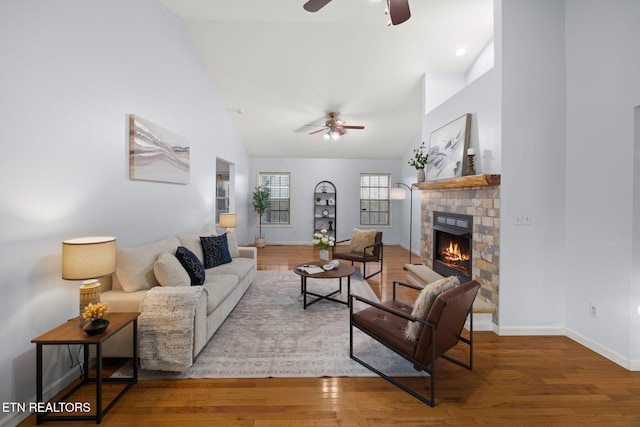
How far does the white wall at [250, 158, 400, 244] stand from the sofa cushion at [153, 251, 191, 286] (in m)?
5.76

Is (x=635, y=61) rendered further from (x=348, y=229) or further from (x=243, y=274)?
(x=348, y=229)

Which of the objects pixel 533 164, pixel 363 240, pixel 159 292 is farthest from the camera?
pixel 363 240

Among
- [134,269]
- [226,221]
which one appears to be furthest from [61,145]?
[226,221]

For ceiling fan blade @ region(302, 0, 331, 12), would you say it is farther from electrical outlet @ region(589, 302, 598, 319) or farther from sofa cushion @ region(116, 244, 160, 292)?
electrical outlet @ region(589, 302, 598, 319)

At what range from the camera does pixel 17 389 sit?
5.94 ft

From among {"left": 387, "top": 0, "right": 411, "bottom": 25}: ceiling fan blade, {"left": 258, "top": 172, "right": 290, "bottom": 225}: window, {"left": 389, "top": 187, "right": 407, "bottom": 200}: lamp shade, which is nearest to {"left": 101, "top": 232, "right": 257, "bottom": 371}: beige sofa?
{"left": 387, "top": 0, "right": 411, "bottom": 25}: ceiling fan blade

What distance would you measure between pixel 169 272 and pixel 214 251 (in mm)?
1301

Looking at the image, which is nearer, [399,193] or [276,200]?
[399,193]

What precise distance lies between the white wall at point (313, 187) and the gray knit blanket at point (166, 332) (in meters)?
6.29

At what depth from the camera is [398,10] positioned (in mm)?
2336

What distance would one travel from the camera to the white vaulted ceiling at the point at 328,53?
3713 millimetres

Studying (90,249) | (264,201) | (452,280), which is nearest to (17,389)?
(90,249)

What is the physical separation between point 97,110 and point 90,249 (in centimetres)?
139

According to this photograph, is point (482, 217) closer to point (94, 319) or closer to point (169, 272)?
point (169, 272)
